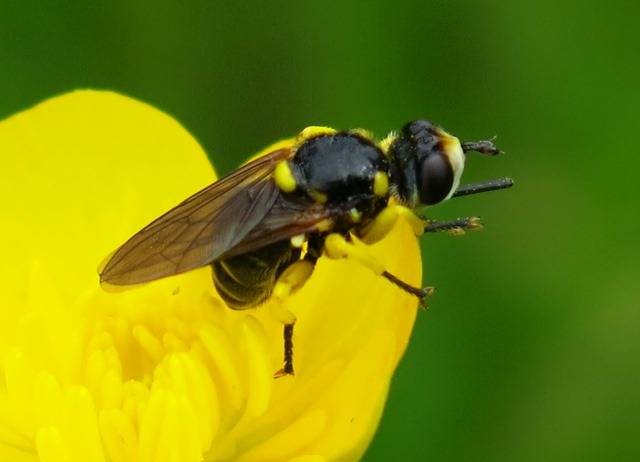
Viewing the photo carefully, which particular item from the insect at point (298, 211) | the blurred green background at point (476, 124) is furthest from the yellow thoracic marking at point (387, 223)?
the blurred green background at point (476, 124)

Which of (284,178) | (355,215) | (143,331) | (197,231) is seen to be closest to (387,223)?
(355,215)

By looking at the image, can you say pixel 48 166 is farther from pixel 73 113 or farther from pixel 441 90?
pixel 441 90

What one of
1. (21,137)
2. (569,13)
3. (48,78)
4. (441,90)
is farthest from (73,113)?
(569,13)

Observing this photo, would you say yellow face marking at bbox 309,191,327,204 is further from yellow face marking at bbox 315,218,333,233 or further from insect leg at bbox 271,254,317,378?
insect leg at bbox 271,254,317,378

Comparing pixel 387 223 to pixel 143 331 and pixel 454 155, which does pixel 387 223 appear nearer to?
pixel 454 155

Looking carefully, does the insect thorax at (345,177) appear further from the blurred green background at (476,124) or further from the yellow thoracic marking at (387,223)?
the blurred green background at (476,124)

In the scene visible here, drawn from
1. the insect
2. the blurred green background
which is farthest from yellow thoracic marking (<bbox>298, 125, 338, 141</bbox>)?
the blurred green background
